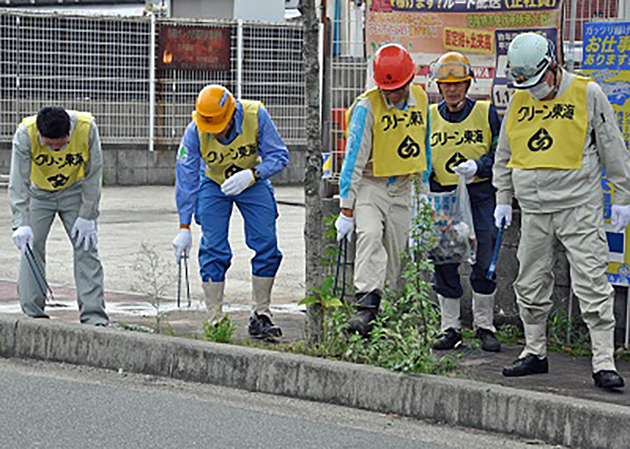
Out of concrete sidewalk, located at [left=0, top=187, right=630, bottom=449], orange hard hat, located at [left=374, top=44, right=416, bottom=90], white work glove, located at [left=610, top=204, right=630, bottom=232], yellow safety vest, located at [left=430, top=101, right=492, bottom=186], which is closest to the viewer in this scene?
concrete sidewalk, located at [left=0, top=187, right=630, bottom=449]

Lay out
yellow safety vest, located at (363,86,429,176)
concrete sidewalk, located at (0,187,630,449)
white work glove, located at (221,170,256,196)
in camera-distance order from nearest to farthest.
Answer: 1. concrete sidewalk, located at (0,187,630,449)
2. yellow safety vest, located at (363,86,429,176)
3. white work glove, located at (221,170,256,196)

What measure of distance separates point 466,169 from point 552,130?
40.4 inches

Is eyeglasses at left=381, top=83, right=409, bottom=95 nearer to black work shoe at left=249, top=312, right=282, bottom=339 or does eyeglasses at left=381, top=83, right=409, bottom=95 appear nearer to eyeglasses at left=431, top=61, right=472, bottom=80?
eyeglasses at left=431, top=61, right=472, bottom=80

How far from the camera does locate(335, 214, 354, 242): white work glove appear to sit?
7.78 m

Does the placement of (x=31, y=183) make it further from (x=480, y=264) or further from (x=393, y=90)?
(x=480, y=264)

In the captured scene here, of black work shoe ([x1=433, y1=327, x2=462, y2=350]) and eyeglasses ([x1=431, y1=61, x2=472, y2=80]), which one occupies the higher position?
eyeglasses ([x1=431, y1=61, x2=472, y2=80])

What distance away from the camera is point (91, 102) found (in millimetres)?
22062

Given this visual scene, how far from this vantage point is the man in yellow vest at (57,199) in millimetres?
8445

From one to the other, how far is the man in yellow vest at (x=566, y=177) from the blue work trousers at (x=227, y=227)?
2.12 m

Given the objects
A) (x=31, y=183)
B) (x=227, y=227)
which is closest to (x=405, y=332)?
(x=227, y=227)

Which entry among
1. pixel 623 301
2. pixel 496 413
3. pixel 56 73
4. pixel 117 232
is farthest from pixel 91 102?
pixel 496 413

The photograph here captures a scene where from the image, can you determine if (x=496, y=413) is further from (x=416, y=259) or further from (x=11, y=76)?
(x=11, y=76)

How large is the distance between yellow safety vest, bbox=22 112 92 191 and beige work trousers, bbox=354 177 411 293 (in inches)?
75.4

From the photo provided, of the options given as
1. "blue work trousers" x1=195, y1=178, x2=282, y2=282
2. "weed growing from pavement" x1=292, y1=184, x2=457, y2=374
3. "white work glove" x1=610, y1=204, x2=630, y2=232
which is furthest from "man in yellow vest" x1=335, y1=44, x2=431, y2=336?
"white work glove" x1=610, y1=204, x2=630, y2=232
